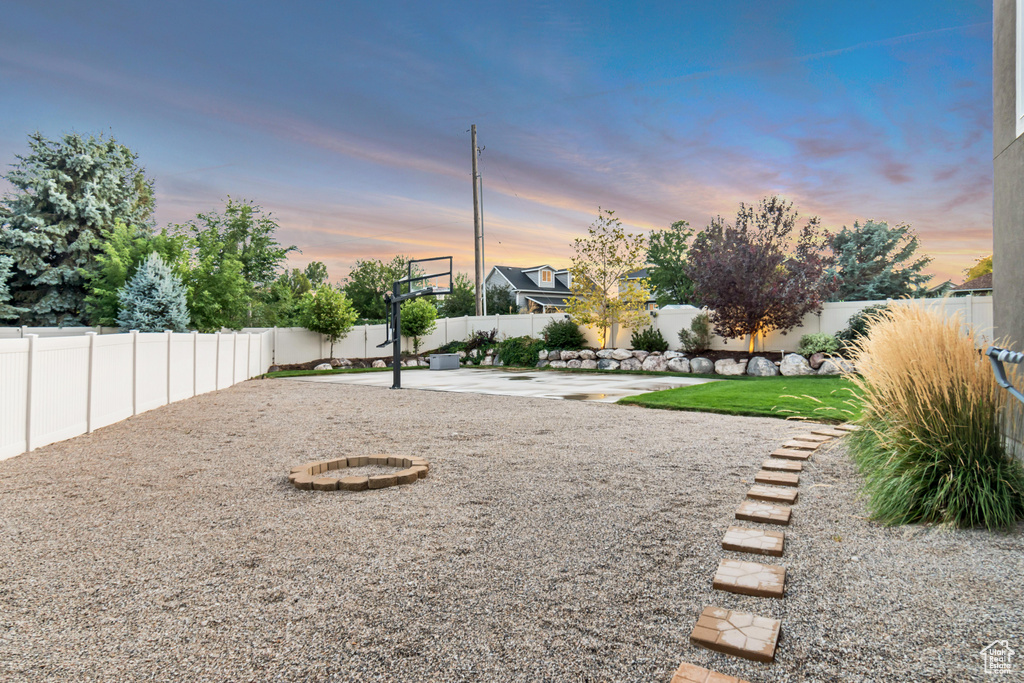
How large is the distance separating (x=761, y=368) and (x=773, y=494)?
10883mm

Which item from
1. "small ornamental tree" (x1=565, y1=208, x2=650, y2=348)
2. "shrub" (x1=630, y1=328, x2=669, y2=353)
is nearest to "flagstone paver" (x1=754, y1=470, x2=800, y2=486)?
"shrub" (x1=630, y1=328, x2=669, y2=353)

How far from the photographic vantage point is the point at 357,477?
417cm

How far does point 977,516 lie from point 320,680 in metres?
3.25

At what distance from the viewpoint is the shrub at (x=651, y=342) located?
16484mm

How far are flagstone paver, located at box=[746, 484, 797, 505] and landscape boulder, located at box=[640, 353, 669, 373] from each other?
11.7 m

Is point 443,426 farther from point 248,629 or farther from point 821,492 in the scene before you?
point 248,629

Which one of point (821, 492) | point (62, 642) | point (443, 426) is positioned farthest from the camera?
point (443, 426)

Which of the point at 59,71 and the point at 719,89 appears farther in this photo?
the point at 59,71

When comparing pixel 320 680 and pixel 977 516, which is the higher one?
pixel 977 516

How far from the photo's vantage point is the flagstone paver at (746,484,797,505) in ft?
11.5

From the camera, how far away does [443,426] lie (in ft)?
22.4

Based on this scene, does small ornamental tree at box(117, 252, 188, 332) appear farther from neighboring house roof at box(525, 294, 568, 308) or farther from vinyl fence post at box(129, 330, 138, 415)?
neighboring house roof at box(525, 294, 568, 308)

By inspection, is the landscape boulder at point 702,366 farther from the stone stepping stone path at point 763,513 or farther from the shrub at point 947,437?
the stone stepping stone path at point 763,513

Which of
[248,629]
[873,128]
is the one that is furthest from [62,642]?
[873,128]
